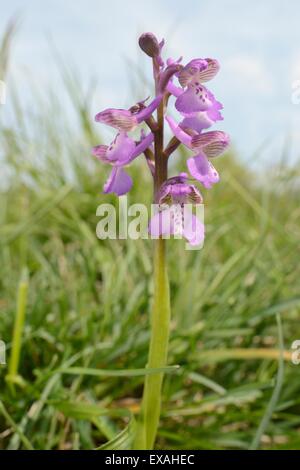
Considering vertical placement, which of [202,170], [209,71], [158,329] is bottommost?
[158,329]

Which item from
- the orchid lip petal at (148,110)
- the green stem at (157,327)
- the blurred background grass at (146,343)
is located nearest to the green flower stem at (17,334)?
the blurred background grass at (146,343)

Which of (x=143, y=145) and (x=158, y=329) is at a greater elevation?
(x=143, y=145)

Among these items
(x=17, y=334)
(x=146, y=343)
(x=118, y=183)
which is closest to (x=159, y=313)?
(x=118, y=183)

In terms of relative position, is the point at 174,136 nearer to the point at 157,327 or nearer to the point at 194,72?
the point at 194,72

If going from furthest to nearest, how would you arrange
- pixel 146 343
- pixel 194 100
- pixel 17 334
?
pixel 146 343, pixel 17 334, pixel 194 100

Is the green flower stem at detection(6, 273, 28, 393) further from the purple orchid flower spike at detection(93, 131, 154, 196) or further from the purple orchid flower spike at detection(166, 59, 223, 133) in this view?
the purple orchid flower spike at detection(166, 59, 223, 133)

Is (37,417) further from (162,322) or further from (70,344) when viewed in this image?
(162,322)

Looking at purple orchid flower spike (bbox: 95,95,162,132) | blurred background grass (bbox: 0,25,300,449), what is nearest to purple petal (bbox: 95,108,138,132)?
purple orchid flower spike (bbox: 95,95,162,132)
